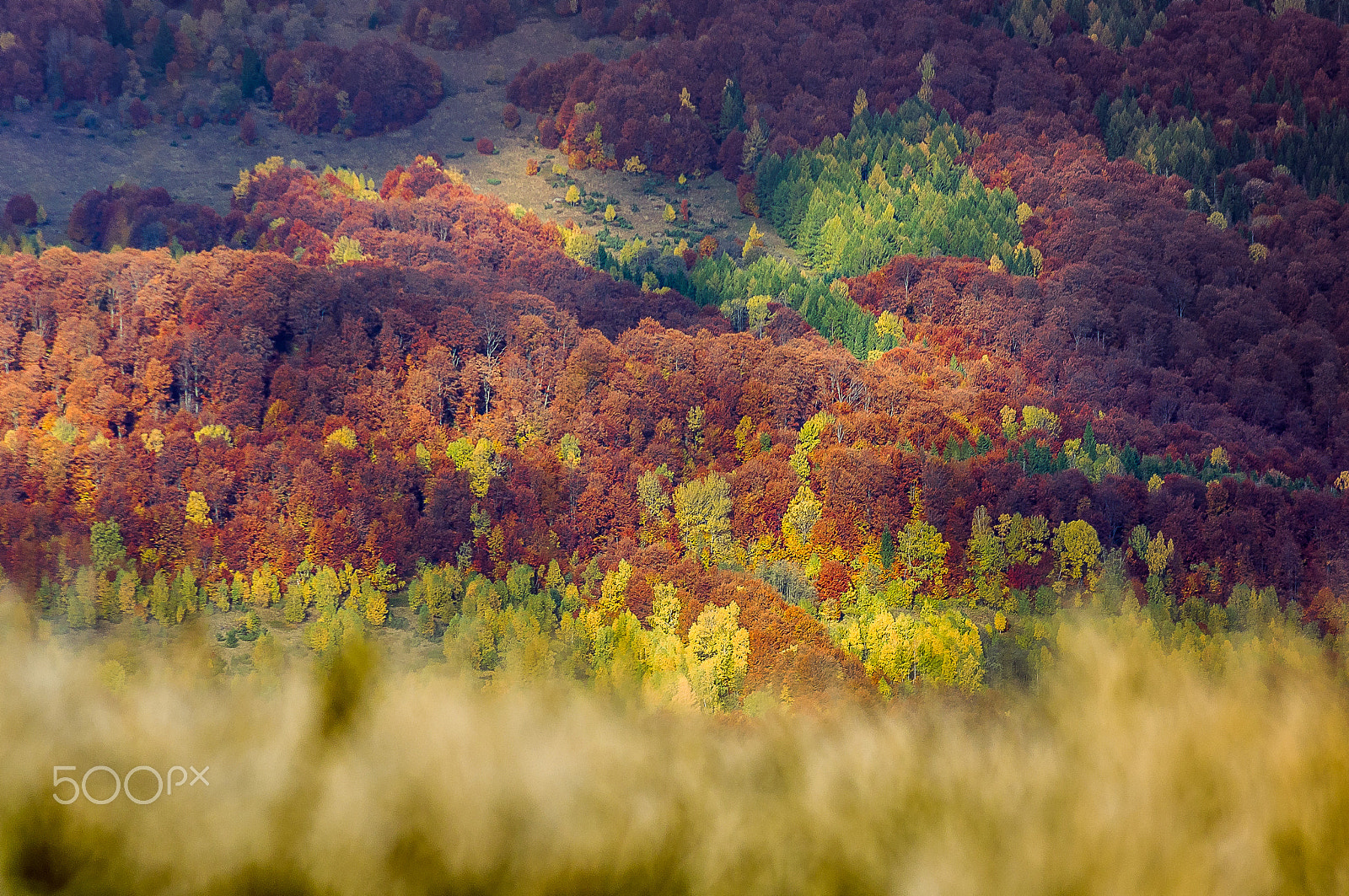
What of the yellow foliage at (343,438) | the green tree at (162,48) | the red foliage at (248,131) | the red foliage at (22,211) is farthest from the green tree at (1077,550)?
the green tree at (162,48)

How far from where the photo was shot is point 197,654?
3.35 m

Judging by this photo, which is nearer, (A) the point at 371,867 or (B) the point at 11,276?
(A) the point at 371,867

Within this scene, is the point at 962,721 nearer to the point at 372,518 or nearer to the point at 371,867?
the point at 371,867

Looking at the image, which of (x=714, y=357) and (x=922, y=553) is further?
(x=714, y=357)

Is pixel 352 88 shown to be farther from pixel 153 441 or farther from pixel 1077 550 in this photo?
pixel 1077 550

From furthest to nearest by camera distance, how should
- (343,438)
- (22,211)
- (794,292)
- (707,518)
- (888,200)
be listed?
(888,200) → (22,211) → (794,292) → (343,438) → (707,518)

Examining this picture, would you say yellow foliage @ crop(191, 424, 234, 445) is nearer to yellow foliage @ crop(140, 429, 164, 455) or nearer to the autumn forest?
the autumn forest

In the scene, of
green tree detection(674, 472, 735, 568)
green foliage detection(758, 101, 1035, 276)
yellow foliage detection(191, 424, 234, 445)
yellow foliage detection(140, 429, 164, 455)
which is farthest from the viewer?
green foliage detection(758, 101, 1035, 276)

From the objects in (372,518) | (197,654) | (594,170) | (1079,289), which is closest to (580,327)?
(372,518)

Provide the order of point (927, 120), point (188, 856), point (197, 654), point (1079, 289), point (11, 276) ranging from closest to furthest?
1. point (188, 856)
2. point (197, 654)
3. point (11, 276)
4. point (1079, 289)
5. point (927, 120)

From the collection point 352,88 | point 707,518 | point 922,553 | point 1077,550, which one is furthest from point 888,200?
point 1077,550

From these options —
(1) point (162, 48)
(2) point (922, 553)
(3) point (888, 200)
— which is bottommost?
(1) point (162, 48)

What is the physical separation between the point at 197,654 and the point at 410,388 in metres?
53.2

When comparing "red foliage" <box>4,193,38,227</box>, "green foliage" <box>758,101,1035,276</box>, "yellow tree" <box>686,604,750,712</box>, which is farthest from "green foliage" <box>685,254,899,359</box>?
"red foliage" <box>4,193,38,227</box>
